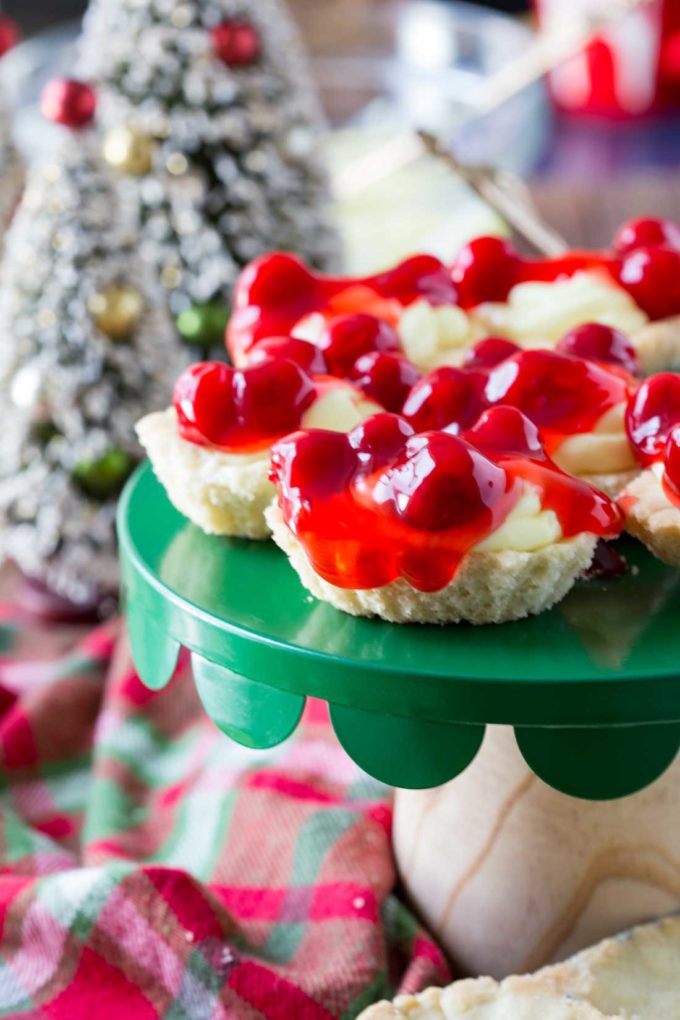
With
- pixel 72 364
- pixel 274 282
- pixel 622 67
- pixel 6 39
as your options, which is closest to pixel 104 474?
pixel 72 364

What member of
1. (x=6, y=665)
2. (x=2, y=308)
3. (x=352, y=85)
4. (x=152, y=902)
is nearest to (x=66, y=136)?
(x=2, y=308)

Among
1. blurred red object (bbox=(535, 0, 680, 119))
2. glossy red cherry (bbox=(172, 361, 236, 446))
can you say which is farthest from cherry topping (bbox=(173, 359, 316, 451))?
blurred red object (bbox=(535, 0, 680, 119))

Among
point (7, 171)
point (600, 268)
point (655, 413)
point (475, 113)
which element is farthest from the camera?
point (475, 113)

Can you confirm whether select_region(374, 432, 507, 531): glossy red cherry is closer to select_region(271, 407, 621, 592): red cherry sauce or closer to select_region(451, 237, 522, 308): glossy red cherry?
select_region(271, 407, 621, 592): red cherry sauce

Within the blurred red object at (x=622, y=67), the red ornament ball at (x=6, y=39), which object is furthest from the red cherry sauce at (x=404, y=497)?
the blurred red object at (x=622, y=67)

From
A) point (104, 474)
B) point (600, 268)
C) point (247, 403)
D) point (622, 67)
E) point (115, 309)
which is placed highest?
point (247, 403)

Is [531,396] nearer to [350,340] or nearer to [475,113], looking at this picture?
[350,340]
